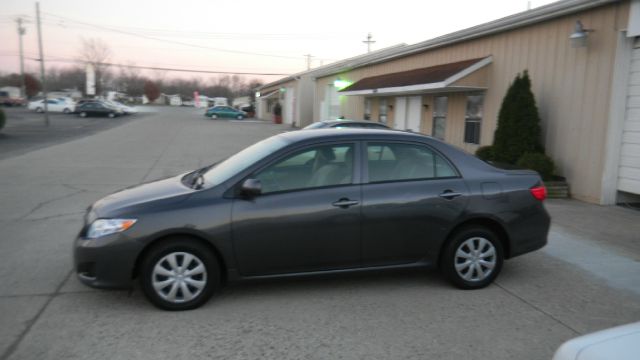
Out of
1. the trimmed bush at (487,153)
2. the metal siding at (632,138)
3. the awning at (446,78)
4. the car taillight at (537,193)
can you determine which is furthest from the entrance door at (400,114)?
the car taillight at (537,193)

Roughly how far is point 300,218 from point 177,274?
1.14m

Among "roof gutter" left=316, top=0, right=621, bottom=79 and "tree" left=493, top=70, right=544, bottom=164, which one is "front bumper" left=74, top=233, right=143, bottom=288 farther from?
"roof gutter" left=316, top=0, right=621, bottom=79

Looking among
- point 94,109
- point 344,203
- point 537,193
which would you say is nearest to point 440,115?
point 537,193

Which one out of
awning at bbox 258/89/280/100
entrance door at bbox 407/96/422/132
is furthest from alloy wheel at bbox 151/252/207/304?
→ awning at bbox 258/89/280/100

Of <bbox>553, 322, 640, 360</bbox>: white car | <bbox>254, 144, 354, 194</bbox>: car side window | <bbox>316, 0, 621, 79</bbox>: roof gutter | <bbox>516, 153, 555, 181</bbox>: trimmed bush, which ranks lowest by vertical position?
<bbox>553, 322, 640, 360</bbox>: white car

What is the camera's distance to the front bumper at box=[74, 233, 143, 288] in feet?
13.2

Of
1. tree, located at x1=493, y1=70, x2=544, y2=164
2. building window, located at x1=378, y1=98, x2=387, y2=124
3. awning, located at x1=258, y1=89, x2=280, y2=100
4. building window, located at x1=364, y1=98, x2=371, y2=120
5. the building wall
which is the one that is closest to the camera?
the building wall

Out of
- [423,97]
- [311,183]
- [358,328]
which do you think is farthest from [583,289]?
[423,97]

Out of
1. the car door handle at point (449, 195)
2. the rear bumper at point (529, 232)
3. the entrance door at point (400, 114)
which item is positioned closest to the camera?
the car door handle at point (449, 195)

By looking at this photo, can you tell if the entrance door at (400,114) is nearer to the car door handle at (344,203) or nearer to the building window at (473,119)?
the building window at (473,119)

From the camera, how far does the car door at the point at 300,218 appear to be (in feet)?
13.8

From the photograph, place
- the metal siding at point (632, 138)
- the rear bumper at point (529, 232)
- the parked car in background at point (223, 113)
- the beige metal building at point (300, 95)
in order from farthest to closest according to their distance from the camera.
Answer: the parked car in background at point (223, 113) < the beige metal building at point (300, 95) < the metal siding at point (632, 138) < the rear bumper at point (529, 232)

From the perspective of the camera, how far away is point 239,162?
483 cm

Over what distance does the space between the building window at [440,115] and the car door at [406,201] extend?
32.7ft
